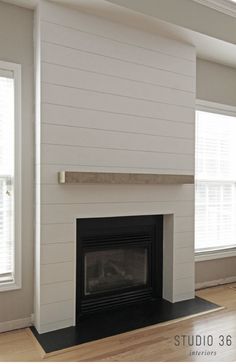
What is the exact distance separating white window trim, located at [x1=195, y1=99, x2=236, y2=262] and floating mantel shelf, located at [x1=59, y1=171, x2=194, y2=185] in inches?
38.9

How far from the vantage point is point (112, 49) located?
277cm

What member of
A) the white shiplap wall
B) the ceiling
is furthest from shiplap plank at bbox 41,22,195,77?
the ceiling

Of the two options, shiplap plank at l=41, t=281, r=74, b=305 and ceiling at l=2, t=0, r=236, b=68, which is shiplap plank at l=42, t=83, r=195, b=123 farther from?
shiplap plank at l=41, t=281, r=74, b=305

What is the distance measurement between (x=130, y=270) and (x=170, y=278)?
16.7 inches

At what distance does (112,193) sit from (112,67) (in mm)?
1140

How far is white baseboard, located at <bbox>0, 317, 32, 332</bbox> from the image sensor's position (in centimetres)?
253

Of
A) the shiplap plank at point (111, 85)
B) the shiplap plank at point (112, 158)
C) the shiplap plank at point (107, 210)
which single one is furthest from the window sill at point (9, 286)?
the shiplap plank at point (111, 85)

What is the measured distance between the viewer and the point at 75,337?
2408 mm

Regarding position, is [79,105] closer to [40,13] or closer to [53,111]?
[53,111]

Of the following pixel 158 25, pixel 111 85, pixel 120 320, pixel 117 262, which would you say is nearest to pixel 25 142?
pixel 111 85

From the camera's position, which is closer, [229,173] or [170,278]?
[170,278]

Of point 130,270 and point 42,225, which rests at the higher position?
point 42,225

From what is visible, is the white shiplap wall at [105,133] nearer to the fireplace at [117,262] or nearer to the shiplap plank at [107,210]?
the shiplap plank at [107,210]

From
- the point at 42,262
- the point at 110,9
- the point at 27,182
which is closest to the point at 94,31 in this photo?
the point at 110,9
